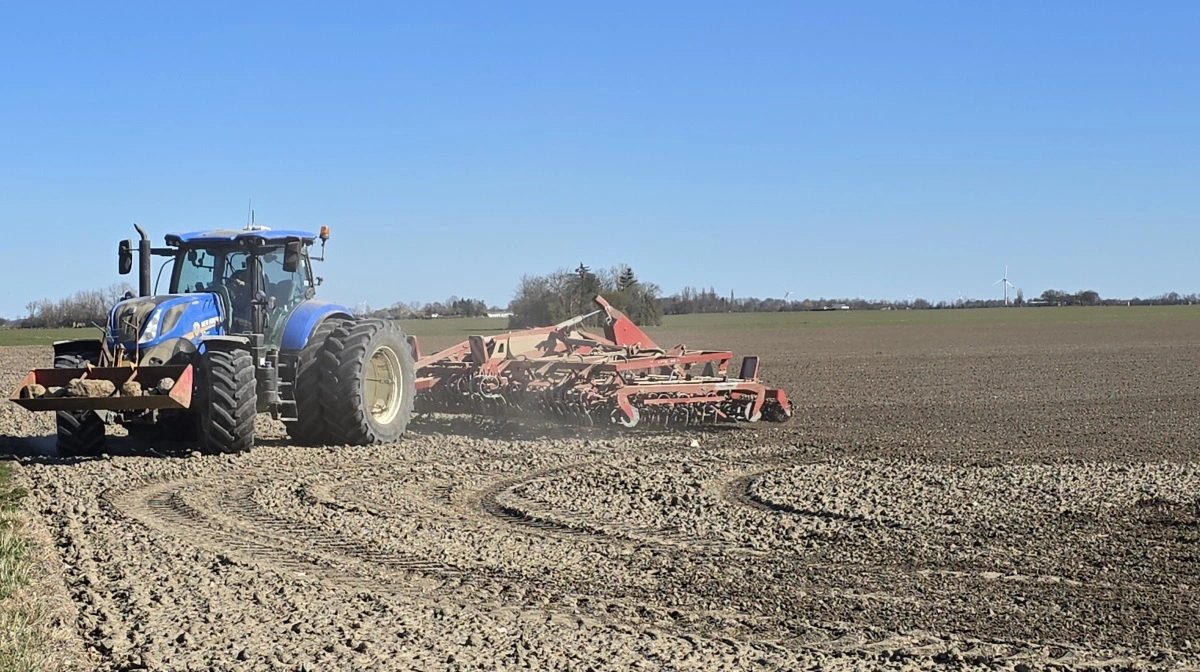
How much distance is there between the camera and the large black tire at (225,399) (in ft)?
37.4

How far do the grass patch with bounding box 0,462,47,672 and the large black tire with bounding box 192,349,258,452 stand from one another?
2734mm

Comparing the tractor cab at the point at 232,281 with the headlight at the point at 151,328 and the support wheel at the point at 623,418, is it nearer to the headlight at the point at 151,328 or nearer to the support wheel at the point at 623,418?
the headlight at the point at 151,328

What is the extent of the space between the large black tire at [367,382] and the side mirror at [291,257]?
2.73 feet

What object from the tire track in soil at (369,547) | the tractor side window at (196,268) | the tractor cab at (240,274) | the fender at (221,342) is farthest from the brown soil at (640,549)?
the tractor side window at (196,268)

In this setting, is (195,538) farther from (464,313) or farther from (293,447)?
(464,313)

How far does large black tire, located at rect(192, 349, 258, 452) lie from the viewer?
11391 mm

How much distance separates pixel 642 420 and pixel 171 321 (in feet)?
19.3

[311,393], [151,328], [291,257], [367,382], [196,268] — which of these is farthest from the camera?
[367,382]

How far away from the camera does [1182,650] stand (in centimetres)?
560

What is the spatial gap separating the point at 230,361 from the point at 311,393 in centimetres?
139

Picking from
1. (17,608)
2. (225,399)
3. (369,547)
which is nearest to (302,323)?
(225,399)

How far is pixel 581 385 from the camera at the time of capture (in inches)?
586

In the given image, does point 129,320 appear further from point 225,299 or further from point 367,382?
point 367,382

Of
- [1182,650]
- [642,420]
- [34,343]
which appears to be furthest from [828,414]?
[34,343]
